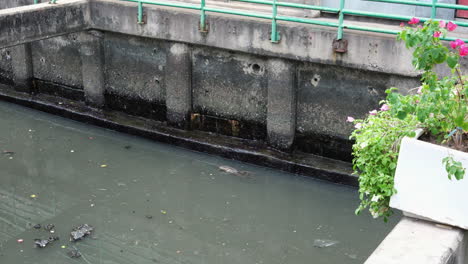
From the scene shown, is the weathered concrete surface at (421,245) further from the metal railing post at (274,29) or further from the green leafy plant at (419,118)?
the metal railing post at (274,29)

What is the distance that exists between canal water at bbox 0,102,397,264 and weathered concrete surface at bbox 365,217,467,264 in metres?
3.28

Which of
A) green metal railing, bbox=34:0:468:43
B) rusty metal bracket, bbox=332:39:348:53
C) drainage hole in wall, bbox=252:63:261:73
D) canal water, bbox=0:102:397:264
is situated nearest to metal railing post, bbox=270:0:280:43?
green metal railing, bbox=34:0:468:43

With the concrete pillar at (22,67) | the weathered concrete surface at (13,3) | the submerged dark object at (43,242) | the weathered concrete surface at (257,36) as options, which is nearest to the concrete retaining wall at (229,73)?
the weathered concrete surface at (257,36)

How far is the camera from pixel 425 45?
414cm

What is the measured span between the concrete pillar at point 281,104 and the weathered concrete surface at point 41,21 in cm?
324

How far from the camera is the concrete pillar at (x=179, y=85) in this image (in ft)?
33.2

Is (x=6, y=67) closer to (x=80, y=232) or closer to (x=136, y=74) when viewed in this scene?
(x=136, y=74)

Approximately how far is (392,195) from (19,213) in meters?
5.66

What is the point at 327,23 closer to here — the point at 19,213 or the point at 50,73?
the point at 19,213

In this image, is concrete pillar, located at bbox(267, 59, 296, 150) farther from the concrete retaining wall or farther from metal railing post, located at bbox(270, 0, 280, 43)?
metal railing post, located at bbox(270, 0, 280, 43)

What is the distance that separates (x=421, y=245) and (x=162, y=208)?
510 cm

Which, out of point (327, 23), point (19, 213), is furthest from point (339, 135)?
point (19, 213)

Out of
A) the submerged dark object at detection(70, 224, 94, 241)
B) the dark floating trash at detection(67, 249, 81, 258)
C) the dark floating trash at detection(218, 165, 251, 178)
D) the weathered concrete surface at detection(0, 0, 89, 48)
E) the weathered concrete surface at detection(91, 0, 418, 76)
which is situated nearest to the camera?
the dark floating trash at detection(67, 249, 81, 258)

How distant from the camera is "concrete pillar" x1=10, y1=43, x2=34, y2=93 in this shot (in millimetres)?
12086
